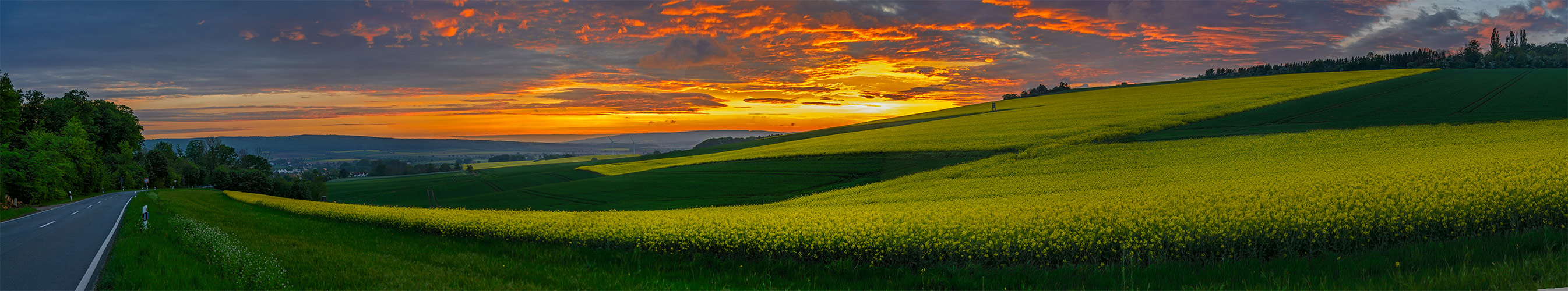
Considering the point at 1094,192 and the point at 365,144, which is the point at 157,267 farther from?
the point at 365,144

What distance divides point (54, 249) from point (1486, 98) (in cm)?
6357

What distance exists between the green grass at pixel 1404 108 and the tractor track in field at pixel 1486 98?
3cm

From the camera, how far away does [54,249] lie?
1348 centimetres

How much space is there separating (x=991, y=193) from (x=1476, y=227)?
10206 millimetres

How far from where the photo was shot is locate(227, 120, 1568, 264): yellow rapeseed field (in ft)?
31.9

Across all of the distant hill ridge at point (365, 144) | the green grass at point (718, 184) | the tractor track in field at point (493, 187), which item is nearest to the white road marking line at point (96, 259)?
the green grass at point (718, 184)

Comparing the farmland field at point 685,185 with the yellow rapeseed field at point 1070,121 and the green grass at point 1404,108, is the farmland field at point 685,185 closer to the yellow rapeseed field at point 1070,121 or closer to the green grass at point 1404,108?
the yellow rapeseed field at point 1070,121

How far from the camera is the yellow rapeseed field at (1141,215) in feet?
31.9

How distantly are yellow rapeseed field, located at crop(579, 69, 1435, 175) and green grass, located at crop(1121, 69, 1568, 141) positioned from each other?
5.91 feet

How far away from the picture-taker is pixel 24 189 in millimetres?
34344

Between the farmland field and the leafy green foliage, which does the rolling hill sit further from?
the leafy green foliage

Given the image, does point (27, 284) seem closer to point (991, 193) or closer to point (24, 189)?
point (991, 193)

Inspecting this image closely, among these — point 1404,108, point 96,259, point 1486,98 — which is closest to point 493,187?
point 96,259

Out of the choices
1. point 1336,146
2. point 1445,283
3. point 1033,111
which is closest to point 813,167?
point 1336,146
